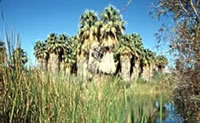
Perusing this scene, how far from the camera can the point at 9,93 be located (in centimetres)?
255

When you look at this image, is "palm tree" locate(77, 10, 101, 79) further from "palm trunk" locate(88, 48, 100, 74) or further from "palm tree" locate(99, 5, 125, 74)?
"palm trunk" locate(88, 48, 100, 74)

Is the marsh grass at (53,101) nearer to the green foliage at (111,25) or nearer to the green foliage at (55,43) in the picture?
the green foliage at (111,25)

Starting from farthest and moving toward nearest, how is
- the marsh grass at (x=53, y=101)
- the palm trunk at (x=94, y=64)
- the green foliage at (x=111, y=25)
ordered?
1. the green foliage at (x=111, y=25)
2. the palm trunk at (x=94, y=64)
3. the marsh grass at (x=53, y=101)

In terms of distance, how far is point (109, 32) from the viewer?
2919 centimetres

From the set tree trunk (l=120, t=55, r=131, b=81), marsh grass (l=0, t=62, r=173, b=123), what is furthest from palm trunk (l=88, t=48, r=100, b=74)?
tree trunk (l=120, t=55, r=131, b=81)

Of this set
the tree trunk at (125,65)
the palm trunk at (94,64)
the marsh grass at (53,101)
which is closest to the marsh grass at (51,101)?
the marsh grass at (53,101)

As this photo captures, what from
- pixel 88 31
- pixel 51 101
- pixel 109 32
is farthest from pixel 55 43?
pixel 51 101

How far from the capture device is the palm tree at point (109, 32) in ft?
95.5

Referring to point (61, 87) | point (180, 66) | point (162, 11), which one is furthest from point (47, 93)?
point (162, 11)

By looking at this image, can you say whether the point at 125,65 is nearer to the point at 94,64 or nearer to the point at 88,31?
the point at 88,31

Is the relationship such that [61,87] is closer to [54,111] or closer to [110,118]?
[54,111]

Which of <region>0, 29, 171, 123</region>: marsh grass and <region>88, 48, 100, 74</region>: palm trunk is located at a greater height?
<region>88, 48, 100, 74</region>: palm trunk

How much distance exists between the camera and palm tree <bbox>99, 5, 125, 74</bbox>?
29.1 metres

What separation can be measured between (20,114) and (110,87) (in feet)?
3.61
